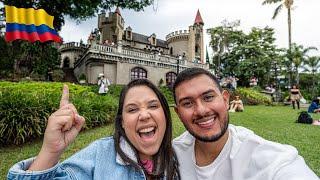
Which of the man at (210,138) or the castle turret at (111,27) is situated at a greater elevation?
the castle turret at (111,27)

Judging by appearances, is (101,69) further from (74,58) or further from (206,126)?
(206,126)

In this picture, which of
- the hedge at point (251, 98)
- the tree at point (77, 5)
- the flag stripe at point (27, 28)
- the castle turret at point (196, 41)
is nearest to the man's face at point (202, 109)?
the flag stripe at point (27, 28)

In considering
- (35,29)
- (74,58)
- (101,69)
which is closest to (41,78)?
(101,69)

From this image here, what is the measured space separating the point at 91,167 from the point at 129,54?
Result: 29021 millimetres

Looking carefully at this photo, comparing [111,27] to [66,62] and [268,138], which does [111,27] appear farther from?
[268,138]

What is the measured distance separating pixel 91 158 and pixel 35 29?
1097 cm

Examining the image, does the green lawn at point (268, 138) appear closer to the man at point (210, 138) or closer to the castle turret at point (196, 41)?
the man at point (210, 138)

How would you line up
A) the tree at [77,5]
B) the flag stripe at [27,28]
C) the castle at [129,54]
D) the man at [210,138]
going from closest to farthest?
the man at [210,138], the flag stripe at [27,28], the tree at [77,5], the castle at [129,54]

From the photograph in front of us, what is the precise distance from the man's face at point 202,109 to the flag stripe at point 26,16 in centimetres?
1067

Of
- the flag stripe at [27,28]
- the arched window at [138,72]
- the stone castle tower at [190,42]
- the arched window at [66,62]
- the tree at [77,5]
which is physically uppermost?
the stone castle tower at [190,42]

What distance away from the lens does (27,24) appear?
11578 mm

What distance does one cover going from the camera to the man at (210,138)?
2.21m

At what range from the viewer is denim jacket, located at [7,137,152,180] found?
180 centimetres

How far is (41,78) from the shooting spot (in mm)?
23016
